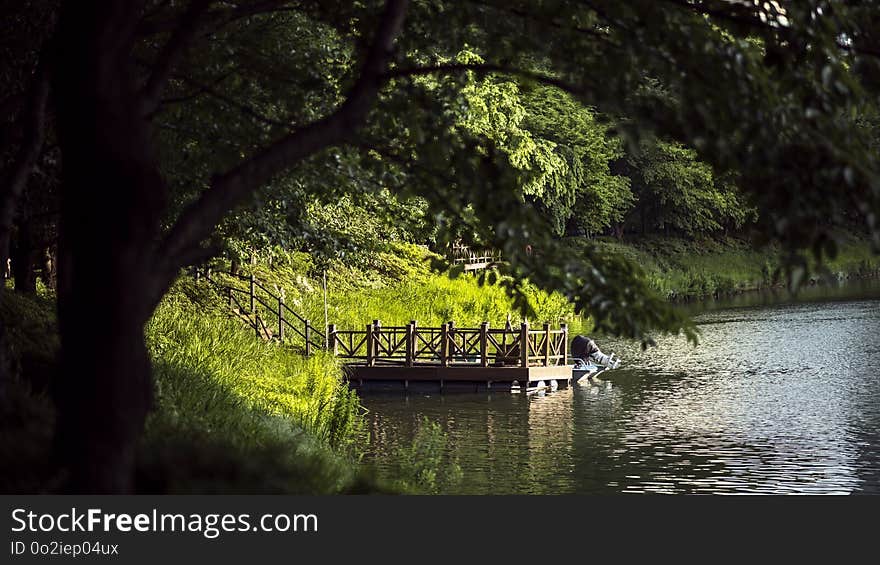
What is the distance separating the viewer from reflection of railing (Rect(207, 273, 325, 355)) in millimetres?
25953

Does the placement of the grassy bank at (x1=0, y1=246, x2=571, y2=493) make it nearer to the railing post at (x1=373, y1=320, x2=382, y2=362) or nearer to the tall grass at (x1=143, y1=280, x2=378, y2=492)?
the tall grass at (x1=143, y1=280, x2=378, y2=492)

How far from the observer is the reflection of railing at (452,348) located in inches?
1083

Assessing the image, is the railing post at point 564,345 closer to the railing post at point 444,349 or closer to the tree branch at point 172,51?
the railing post at point 444,349

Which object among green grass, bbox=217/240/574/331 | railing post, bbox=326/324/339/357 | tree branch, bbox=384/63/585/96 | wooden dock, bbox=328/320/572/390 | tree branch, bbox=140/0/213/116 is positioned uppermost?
tree branch, bbox=140/0/213/116

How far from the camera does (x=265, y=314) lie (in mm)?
28719

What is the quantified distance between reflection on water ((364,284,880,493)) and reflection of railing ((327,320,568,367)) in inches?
46.7

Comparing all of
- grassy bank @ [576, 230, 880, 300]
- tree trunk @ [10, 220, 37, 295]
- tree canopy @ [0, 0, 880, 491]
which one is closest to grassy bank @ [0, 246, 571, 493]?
tree trunk @ [10, 220, 37, 295]

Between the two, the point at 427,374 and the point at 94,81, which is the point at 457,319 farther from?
the point at 94,81

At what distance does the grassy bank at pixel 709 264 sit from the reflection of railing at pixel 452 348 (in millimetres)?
23736

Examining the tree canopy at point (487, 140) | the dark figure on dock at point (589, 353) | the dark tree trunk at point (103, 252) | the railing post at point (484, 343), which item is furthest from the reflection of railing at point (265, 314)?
the dark tree trunk at point (103, 252)

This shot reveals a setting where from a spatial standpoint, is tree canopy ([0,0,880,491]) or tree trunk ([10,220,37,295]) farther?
tree trunk ([10,220,37,295])

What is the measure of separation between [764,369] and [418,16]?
22.2 m

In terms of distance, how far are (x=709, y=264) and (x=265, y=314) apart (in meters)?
35.6

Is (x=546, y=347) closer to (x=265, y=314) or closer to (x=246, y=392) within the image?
(x=265, y=314)
